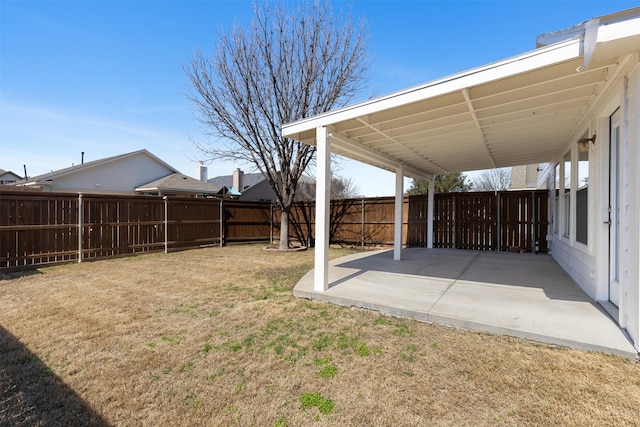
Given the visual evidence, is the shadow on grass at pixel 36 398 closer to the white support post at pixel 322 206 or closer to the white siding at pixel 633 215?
the white support post at pixel 322 206

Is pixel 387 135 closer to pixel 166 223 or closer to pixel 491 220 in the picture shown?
pixel 491 220

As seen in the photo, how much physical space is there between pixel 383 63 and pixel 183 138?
8.01 metres

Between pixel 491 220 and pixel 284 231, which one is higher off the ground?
pixel 491 220

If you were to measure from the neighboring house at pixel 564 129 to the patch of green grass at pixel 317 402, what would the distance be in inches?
94.8

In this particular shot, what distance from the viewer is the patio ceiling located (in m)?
3.06

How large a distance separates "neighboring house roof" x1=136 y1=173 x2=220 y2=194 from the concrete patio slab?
15.1 meters

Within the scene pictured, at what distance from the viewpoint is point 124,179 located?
742 inches

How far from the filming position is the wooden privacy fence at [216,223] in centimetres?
733

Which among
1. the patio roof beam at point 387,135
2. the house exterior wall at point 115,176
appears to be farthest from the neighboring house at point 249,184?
the patio roof beam at point 387,135

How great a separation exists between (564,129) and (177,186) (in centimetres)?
1880

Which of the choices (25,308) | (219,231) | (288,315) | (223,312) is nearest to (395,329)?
(288,315)

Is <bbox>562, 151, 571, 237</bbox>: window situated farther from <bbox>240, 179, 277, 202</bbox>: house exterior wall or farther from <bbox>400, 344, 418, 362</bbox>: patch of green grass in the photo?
<bbox>240, 179, 277, 202</bbox>: house exterior wall

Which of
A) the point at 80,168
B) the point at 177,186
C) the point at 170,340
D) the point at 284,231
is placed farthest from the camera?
the point at 177,186

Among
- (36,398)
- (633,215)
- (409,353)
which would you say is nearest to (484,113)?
(633,215)
